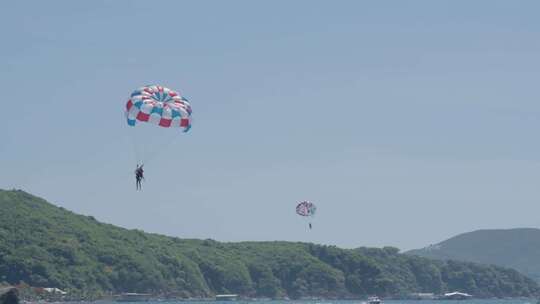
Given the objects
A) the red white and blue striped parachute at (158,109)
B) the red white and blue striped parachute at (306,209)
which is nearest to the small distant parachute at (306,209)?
the red white and blue striped parachute at (306,209)

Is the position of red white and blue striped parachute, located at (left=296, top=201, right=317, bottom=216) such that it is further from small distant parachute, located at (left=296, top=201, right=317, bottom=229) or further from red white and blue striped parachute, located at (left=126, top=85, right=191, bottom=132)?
red white and blue striped parachute, located at (left=126, top=85, right=191, bottom=132)

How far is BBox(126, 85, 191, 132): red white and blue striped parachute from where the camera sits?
69.9 m

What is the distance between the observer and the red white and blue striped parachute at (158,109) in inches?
2753

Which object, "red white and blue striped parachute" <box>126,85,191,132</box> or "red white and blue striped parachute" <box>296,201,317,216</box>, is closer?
"red white and blue striped parachute" <box>126,85,191,132</box>

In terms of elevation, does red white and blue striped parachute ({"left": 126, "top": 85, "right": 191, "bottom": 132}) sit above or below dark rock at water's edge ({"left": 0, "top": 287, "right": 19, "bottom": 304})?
above

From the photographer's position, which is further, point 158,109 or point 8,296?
point 8,296

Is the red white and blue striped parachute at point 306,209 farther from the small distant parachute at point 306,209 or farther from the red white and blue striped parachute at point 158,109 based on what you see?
the red white and blue striped parachute at point 158,109

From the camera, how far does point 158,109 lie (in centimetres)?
7038

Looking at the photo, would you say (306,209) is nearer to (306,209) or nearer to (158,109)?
(306,209)

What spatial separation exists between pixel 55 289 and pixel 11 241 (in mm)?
18613

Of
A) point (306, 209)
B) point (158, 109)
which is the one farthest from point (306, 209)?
point (158, 109)

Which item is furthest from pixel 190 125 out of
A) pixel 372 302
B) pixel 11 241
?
pixel 11 241

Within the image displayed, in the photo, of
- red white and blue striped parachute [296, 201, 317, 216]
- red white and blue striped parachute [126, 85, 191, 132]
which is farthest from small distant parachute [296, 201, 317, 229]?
red white and blue striped parachute [126, 85, 191, 132]

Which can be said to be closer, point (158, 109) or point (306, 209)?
point (158, 109)
